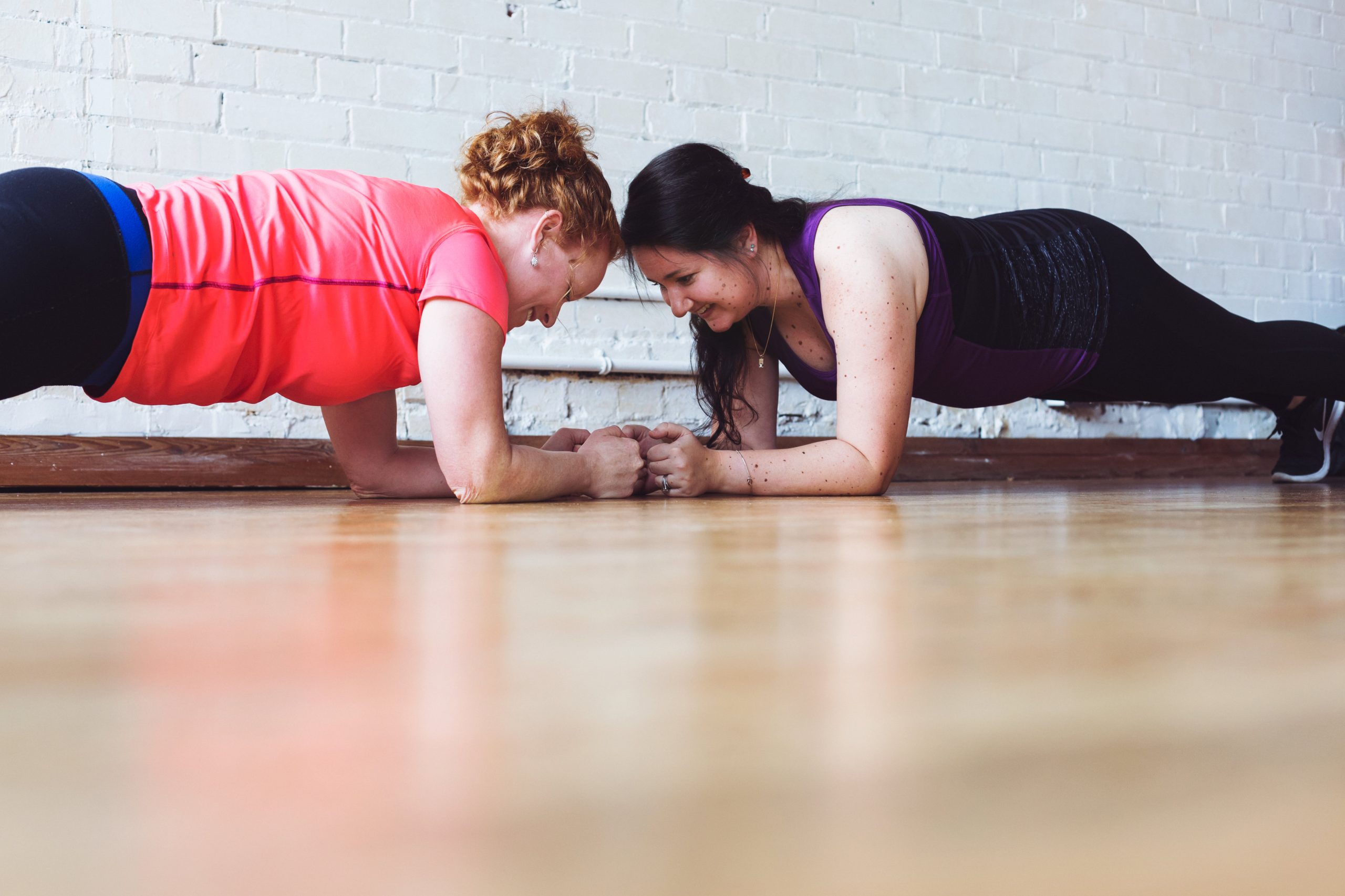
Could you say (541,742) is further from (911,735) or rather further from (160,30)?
(160,30)

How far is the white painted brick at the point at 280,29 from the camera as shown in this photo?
2.13 meters

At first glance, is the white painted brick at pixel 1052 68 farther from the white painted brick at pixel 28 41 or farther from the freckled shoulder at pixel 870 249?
the white painted brick at pixel 28 41

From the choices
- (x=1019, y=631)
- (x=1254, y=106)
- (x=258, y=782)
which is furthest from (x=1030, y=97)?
(x=258, y=782)

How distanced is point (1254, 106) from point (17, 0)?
355 centimetres

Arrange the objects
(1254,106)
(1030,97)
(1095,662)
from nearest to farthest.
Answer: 1. (1095,662)
2. (1030,97)
3. (1254,106)

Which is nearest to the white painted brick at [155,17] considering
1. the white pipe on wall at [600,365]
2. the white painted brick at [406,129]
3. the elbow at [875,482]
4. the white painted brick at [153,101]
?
the white painted brick at [153,101]

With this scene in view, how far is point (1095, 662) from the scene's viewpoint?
25cm

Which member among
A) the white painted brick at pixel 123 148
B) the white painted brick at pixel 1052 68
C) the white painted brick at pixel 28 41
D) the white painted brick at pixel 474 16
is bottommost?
the white painted brick at pixel 123 148

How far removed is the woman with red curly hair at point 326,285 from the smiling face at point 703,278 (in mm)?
105

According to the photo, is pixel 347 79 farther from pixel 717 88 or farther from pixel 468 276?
pixel 468 276

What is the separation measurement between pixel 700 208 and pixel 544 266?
11.2 inches

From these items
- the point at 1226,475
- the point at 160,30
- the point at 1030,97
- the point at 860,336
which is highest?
the point at 1030,97

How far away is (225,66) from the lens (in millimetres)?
2131

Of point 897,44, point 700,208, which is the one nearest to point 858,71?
point 897,44
